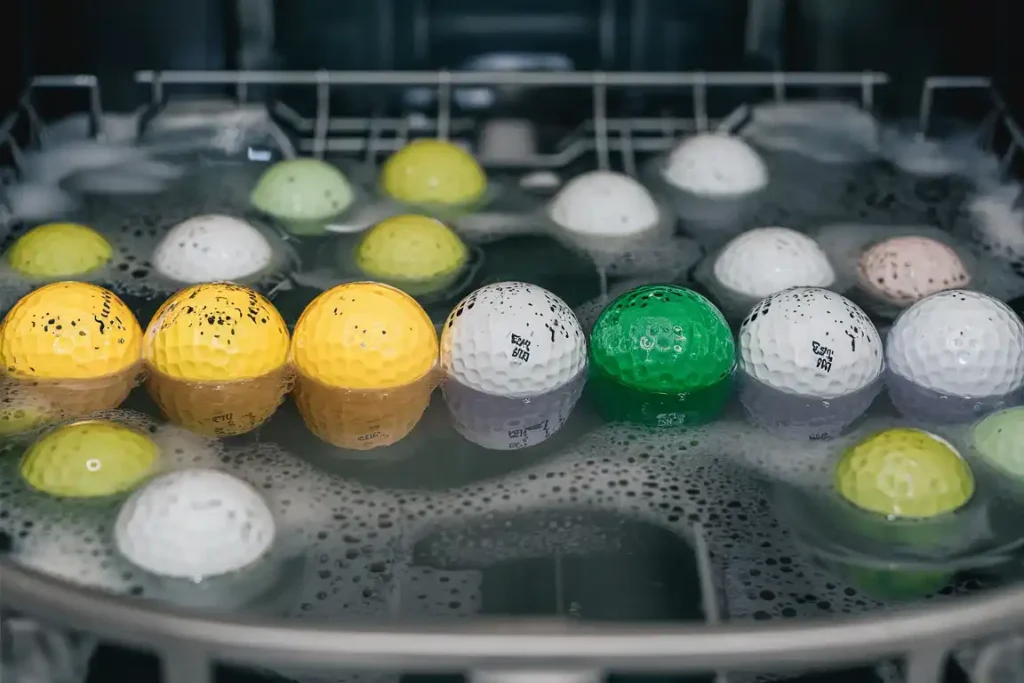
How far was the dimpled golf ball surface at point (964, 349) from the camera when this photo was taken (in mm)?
1053

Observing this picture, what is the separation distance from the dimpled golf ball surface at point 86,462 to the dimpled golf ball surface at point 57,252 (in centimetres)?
32

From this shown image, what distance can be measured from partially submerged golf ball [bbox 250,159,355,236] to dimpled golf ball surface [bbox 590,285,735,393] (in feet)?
1.34

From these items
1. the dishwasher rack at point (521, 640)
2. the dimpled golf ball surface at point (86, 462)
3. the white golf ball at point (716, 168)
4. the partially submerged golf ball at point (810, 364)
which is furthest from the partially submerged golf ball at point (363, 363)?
the white golf ball at point (716, 168)

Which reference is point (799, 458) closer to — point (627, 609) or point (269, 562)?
point (627, 609)

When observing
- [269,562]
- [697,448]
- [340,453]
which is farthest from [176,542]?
[697,448]

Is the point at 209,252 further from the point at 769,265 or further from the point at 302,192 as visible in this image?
the point at 769,265

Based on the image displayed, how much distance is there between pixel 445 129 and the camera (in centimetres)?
156

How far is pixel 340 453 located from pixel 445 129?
68 cm

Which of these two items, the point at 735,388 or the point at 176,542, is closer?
the point at 176,542

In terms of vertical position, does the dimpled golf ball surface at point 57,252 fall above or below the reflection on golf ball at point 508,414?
above

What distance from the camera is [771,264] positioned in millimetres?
1214

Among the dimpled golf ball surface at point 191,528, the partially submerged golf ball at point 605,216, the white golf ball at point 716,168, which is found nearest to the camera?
the dimpled golf ball surface at point 191,528

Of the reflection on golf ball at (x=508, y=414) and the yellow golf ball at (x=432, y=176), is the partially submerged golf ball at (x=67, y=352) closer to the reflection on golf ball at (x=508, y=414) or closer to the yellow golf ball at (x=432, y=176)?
the reflection on golf ball at (x=508, y=414)

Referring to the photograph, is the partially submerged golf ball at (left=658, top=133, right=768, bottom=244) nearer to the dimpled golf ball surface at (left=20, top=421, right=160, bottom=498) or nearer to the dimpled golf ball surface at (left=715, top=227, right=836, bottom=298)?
the dimpled golf ball surface at (left=715, top=227, right=836, bottom=298)
